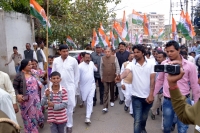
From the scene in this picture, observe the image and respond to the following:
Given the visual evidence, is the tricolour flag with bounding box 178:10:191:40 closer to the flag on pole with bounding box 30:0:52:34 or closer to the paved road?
the paved road

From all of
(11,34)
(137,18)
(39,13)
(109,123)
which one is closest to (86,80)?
(109,123)

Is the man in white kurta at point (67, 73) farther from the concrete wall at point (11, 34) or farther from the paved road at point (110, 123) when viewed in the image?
the concrete wall at point (11, 34)

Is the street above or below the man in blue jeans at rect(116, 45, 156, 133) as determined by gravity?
below

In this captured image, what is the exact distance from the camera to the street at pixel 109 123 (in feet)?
17.0

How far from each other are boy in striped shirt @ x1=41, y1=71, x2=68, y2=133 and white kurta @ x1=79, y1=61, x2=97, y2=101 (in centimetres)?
198

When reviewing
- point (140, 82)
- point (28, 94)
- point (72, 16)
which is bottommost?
point (28, 94)

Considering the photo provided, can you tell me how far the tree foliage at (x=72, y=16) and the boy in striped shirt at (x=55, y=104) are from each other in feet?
24.7

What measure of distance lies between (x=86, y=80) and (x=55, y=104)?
2.26 m

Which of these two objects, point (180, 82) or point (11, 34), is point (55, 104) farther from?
point (11, 34)

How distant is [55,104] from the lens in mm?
3982

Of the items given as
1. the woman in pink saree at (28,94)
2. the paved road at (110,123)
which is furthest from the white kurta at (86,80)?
the woman in pink saree at (28,94)

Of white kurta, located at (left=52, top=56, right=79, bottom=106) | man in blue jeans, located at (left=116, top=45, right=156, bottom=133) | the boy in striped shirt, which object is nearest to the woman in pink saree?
the boy in striped shirt

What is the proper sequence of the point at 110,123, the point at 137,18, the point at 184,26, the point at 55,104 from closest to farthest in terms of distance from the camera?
the point at 55,104 → the point at 110,123 → the point at 184,26 → the point at 137,18

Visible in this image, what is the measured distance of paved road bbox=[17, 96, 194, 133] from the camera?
17.0 feet
